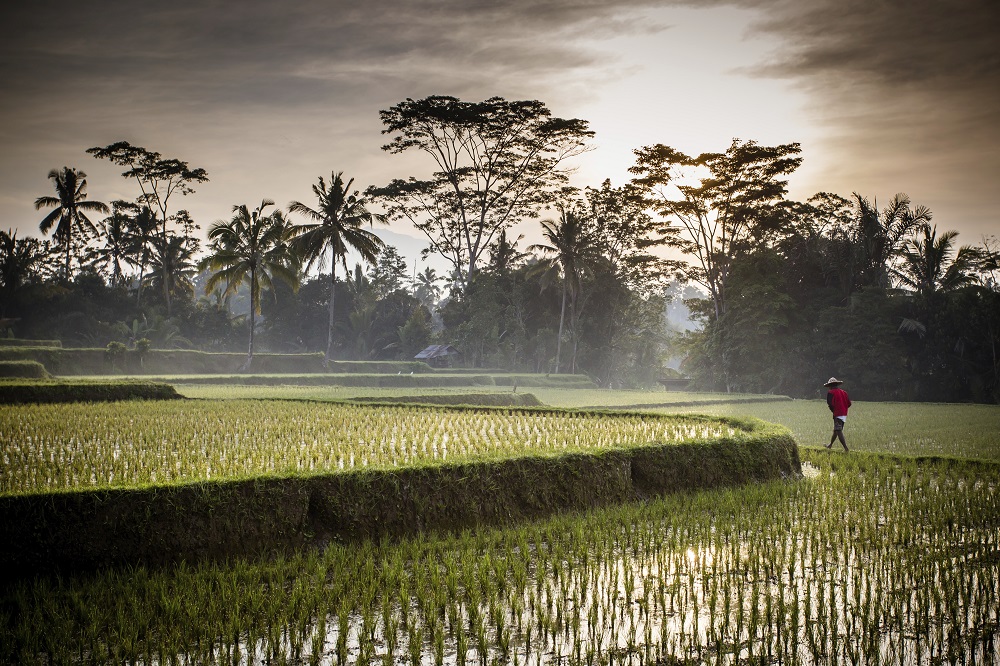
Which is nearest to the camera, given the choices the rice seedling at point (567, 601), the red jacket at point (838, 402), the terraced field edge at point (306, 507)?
the rice seedling at point (567, 601)

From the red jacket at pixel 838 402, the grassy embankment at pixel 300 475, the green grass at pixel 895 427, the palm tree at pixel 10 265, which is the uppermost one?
the palm tree at pixel 10 265

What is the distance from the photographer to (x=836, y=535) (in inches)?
250

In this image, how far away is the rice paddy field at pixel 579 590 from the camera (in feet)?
12.8

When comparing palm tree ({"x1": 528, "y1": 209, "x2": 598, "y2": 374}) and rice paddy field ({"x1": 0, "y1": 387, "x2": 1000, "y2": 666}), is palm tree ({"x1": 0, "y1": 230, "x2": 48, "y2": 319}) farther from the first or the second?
rice paddy field ({"x1": 0, "y1": 387, "x2": 1000, "y2": 666})

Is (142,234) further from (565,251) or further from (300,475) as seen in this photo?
(300,475)

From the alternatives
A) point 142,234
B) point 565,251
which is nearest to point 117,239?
point 142,234

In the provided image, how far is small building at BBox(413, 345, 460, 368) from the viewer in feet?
148

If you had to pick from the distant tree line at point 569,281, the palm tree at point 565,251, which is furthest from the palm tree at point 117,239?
the palm tree at point 565,251

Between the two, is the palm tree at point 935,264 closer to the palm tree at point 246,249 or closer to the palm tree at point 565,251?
the palm tree at point 565,251

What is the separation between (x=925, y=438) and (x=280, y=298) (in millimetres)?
42508

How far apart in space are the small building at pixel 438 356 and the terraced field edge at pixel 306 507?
36867 millimetres

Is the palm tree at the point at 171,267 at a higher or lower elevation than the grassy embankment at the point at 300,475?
higher

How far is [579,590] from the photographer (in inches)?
195

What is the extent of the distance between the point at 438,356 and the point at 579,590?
40.5 meters
